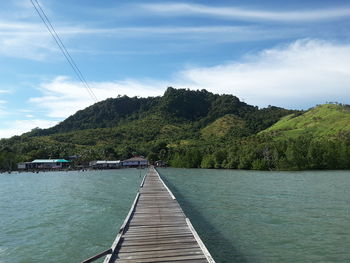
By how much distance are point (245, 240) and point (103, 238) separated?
8.99 meters

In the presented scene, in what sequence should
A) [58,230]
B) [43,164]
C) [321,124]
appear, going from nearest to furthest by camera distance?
1. [58,230]
2. [321,124]
3. [43,164]

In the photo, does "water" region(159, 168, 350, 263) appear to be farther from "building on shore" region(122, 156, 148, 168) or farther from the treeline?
"building on shore" region(122, 156, 148, 168)

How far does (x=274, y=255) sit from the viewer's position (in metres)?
16.0

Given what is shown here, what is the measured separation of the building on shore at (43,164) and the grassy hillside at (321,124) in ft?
370

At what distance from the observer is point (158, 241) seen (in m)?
14.3

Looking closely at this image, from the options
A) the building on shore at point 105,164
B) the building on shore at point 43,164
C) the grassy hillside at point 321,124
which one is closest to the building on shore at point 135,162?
the building on shore at point 105,164

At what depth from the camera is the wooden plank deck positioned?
12055 mm

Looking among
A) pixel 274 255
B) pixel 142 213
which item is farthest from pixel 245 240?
pixel 142 213

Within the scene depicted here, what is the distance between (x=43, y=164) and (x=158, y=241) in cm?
16710

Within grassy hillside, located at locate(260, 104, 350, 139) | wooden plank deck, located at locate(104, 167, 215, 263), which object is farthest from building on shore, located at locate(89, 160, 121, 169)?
wooden plank deck, located at locate(104, 167, 215, 263)

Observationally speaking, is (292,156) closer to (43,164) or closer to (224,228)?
(224,228)

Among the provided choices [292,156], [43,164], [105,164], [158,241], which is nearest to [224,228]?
[158,241]

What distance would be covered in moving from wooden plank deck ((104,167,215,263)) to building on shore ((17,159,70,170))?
503 feet

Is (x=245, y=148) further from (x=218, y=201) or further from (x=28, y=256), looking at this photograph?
(x=28, y=256)
